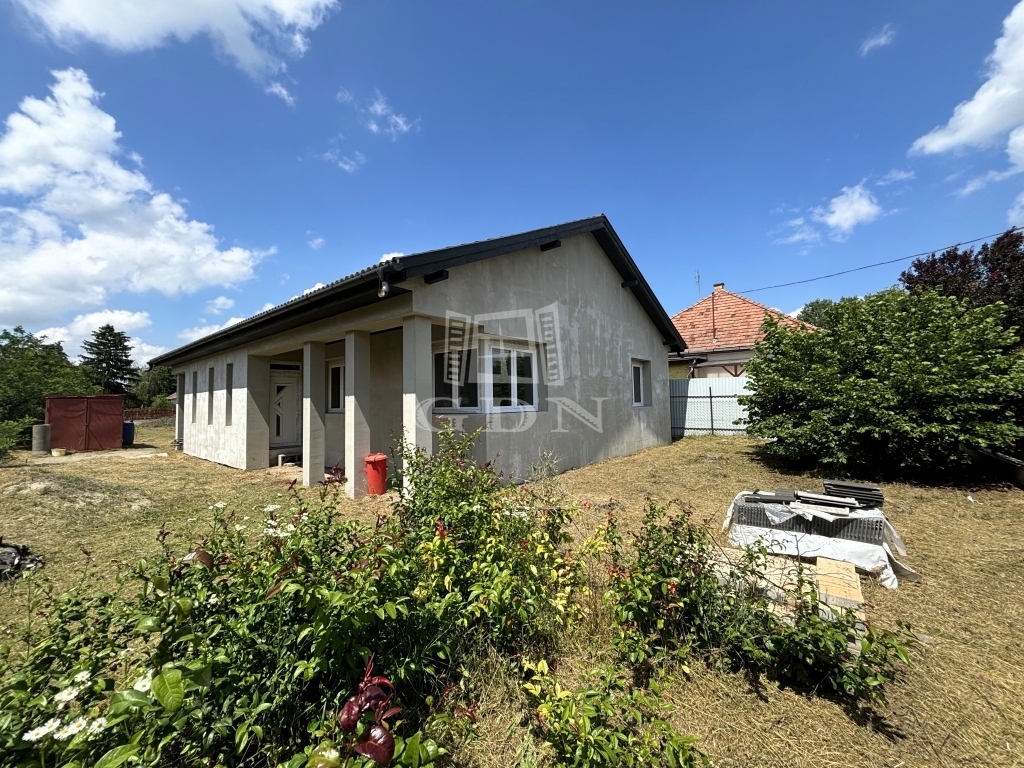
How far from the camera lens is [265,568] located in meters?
1.80

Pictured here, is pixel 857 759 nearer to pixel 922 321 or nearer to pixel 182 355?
pixel 922 321

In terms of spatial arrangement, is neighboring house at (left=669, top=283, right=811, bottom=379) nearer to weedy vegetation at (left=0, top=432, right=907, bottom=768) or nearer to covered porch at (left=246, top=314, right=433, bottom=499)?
covered porch at (left=246, top=314, right=433, bottom=499)

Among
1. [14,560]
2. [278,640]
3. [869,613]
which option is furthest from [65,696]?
[14,560]

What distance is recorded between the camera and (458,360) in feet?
25.0

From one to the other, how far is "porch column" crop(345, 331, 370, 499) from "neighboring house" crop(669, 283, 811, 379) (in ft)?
41.5

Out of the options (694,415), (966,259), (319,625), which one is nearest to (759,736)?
(319,625)

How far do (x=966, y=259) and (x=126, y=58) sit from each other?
79.8 ft

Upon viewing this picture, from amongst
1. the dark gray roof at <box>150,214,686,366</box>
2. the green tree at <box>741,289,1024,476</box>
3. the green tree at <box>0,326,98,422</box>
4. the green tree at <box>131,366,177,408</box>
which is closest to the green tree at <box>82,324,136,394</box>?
the green tree at <box>131,366,177,408</box>

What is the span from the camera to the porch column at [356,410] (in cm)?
713

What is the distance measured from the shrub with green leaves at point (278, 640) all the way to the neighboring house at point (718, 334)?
598 inches

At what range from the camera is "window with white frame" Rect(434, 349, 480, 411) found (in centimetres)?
745
